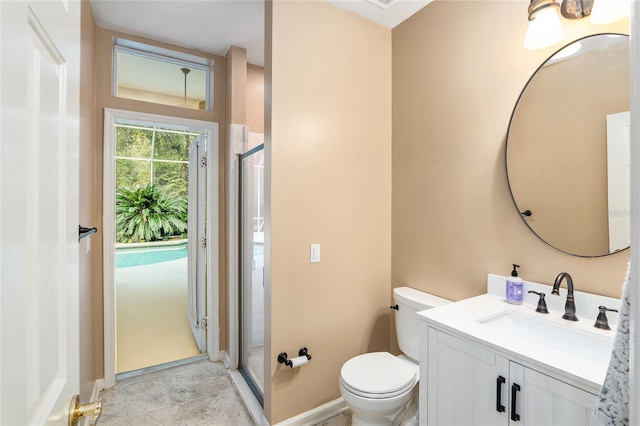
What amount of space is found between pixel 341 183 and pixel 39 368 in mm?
1680

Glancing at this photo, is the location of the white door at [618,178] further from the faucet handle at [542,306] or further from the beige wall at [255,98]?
the beige wall at [255,98]

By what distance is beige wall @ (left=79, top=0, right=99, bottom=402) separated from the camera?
5.63 ft

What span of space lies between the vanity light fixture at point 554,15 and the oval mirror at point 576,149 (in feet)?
0.23

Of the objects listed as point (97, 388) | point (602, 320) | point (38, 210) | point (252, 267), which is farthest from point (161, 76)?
point (602, 320)

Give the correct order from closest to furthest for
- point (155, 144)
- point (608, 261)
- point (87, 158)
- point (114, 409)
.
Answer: point (608, 261) → point (87, 158) → point (114, 409) → point (155, 144)

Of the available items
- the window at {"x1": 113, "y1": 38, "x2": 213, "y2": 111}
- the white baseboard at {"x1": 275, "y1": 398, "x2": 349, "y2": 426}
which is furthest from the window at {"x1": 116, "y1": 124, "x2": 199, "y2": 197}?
the white baseboard at {"x1": 275, "y1": 398, "x2": 349, "y2": 426}

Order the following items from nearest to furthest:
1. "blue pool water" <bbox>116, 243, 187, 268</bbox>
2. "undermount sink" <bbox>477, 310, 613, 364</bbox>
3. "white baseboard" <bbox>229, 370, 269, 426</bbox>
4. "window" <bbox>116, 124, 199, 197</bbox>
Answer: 1. "undermount sink" <bbox>477, 310, 613, 364</bbox>
2. "white baseboard" <bbox>229, 370, 269, 426</bbox>
3. "blue pool water" <bbox>116, 243, 187, 268</bbox>
4. "window" <bbox>116, 124, 199, 197</bbox>

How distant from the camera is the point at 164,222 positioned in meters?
8.94

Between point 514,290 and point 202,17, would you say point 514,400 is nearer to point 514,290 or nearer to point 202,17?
point 514,290

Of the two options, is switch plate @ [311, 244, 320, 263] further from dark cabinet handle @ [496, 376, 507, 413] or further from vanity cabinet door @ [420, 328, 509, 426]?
dark cabinet handle @ [496, 376, 507, 413]

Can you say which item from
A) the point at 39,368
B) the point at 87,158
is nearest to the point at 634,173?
the point at 39,368

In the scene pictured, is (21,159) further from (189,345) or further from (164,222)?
(164,222)

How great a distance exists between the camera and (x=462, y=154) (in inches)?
69.0

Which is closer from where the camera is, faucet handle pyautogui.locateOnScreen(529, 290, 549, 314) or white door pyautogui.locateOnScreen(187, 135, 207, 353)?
faucet handle pyautogui.locateOnScreen(529, 290, 549, 314)
